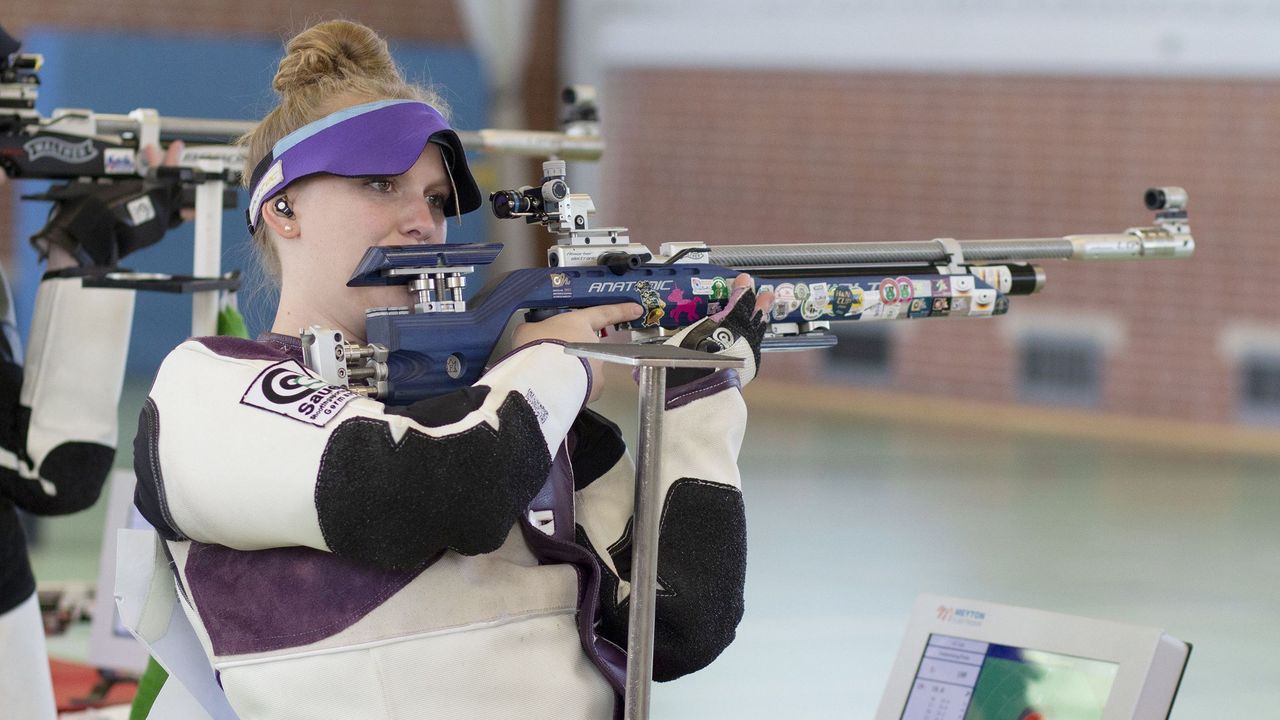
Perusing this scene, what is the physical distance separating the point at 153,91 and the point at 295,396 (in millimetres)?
7026

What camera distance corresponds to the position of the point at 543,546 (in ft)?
5.06

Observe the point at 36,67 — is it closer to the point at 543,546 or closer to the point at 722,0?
the point at 543,546

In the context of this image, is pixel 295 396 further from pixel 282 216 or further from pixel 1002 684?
pixel 1002 684

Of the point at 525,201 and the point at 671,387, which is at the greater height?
the point at 525,201

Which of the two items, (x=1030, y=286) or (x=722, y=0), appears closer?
(x=1030, y=286)

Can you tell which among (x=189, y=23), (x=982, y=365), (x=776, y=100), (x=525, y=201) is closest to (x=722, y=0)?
(x=776, y=100)

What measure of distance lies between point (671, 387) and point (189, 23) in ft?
26.3

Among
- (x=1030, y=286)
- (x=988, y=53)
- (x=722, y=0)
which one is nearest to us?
(x=1030, y=286)

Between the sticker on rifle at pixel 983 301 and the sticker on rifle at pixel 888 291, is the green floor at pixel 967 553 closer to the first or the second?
the sticker on rifle at pixel 983 301

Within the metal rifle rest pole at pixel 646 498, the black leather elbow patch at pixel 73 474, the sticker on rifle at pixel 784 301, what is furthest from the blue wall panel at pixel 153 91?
the metal rifle rest pole at pixel 646 498

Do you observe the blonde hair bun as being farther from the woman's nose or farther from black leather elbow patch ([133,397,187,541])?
black leather elbow patch ([133,397,187,541])

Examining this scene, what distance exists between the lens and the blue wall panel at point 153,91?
7.64 m

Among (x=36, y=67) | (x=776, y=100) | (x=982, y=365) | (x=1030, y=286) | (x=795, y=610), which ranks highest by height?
(x=776, y=100)

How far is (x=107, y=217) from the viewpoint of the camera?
9.26 ft
